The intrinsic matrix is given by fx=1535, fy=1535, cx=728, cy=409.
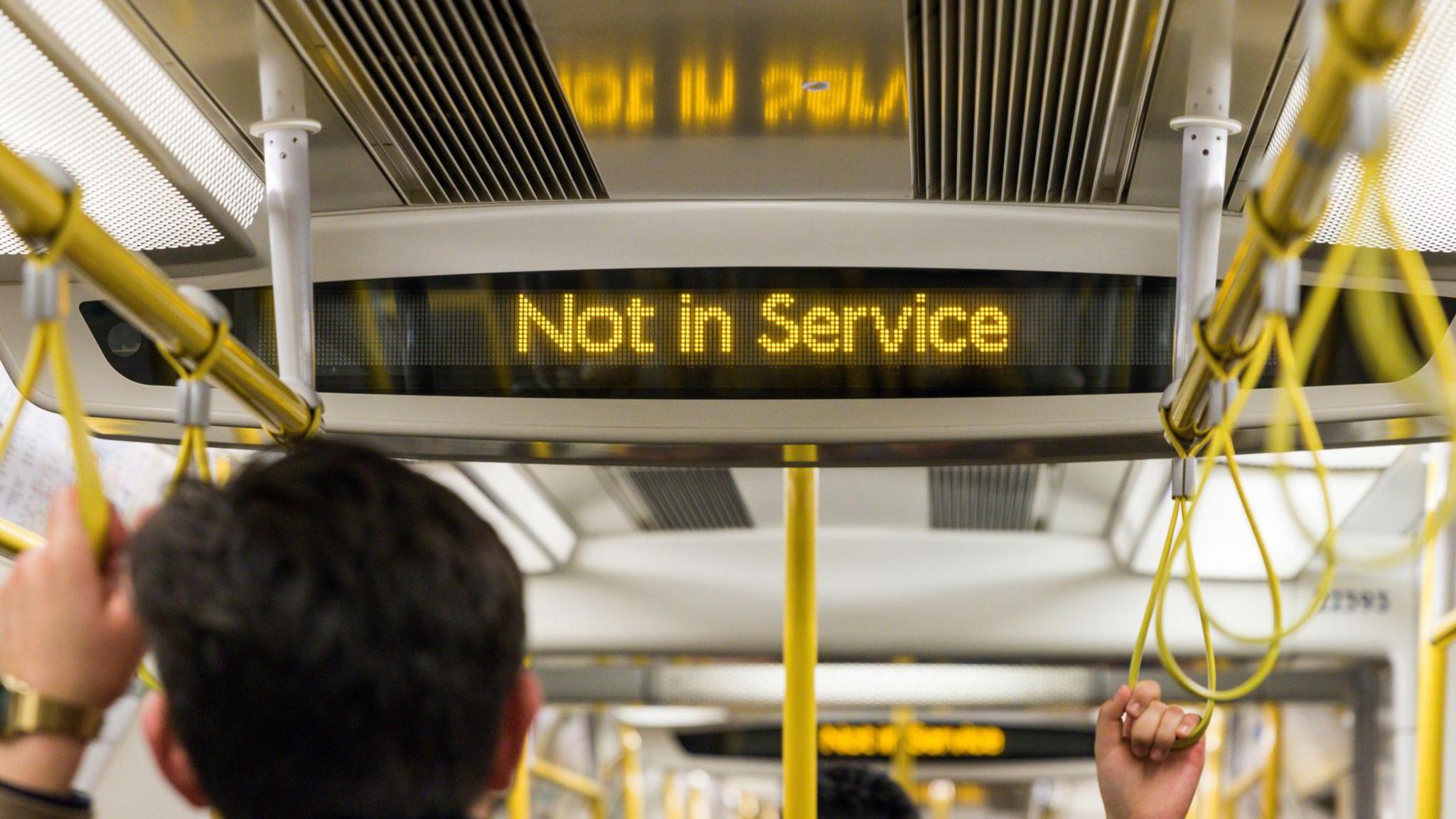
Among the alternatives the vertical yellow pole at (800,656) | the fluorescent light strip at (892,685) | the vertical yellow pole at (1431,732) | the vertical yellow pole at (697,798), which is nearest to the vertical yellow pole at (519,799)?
the fluorescent light strip at (892,685)

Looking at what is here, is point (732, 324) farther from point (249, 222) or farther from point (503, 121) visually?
point (249, 222)

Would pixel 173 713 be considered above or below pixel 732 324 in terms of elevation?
below

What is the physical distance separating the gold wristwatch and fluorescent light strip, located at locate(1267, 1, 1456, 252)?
1257mm

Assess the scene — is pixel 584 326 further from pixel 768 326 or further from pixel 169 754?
pixel 169 754

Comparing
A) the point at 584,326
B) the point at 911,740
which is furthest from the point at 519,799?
the point at 584,326

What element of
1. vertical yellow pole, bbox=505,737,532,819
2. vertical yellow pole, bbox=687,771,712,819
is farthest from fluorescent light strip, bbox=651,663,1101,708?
vertical yellow pole, bbox=687,771,712,819

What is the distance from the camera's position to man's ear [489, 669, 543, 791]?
3.04 ft

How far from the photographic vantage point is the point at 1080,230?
2.14 meters

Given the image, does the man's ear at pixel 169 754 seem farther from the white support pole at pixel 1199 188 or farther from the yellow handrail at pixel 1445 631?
the yellow handrail at pixel 1445 631

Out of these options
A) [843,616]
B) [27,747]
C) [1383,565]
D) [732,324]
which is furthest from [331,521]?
[843,616]

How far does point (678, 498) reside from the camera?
5.41 metres

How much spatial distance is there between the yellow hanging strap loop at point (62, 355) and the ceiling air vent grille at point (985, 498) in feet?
12.2

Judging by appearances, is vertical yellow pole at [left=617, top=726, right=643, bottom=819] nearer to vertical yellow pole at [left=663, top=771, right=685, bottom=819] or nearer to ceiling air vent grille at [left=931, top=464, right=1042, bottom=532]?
vertical yellow pole at [left=663, top=771, right=685, bottom=819]

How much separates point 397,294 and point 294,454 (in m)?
1.31
